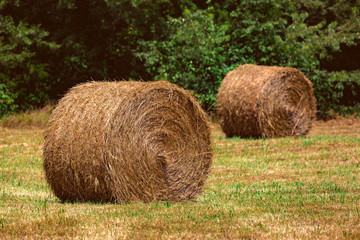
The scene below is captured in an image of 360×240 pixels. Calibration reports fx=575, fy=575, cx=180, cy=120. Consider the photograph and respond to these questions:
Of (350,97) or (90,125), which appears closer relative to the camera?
(90,125)

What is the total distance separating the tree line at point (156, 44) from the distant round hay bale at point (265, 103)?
497 cm

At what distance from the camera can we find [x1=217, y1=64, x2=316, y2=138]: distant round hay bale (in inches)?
687

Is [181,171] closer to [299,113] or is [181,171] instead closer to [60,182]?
[60,182]

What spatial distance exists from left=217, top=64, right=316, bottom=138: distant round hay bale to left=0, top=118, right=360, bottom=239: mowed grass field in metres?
3.93

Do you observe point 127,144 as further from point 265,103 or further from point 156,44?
point 156,44

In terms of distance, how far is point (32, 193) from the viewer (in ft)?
31.8

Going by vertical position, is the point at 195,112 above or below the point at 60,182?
above

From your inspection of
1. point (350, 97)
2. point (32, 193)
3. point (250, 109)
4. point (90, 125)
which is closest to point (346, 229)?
point (90, 125)

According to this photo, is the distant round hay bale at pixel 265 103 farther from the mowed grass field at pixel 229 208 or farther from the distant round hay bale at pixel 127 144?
the distant round hay bale at pixel 127 144

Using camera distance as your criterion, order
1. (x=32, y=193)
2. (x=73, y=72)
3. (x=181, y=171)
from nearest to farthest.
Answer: (x=181, y=171) → (x=32, y=193) → (x=73, y=72)

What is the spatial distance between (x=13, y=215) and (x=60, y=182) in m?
1.31

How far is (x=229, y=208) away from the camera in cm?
766

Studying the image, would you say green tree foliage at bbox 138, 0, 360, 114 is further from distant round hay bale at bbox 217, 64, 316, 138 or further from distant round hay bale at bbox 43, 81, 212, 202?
distant round hay bale at bbox 43, 81, 212, 202

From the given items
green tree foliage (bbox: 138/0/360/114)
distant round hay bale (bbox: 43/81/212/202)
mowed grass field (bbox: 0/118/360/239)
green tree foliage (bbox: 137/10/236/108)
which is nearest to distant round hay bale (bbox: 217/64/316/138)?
mowed grass field (bbox: 0/118/360/239)
